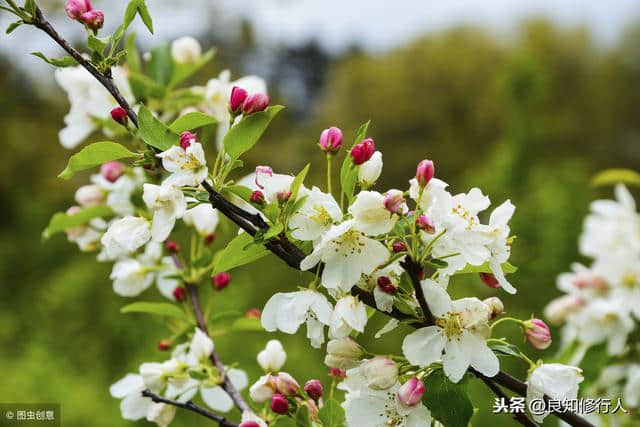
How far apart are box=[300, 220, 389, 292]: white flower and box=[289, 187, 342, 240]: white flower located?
0.06 ft

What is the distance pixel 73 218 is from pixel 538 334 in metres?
0.74

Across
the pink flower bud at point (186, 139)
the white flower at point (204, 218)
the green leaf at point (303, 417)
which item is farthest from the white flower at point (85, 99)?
the green leaf at point (303, 417)

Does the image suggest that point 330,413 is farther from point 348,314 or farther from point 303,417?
point 348,314

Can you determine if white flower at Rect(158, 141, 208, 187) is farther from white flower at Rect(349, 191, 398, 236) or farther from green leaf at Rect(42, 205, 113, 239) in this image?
green leaf at Rect(42, 205, 113, 239)

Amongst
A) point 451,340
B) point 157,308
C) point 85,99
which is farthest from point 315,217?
point 85,99

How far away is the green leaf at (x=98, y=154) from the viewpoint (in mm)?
669

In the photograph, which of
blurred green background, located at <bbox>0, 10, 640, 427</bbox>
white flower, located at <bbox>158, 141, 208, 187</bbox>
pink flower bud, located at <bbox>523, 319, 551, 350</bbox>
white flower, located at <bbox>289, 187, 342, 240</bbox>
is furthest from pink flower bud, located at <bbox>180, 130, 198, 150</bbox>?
blurred green background, located at <bbox>0, 10, 640, 427</bbox>

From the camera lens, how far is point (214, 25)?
10938 millimetres

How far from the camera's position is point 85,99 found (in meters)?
1.17

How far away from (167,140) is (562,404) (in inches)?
16.8

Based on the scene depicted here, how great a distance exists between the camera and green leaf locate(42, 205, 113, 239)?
111 centimetres

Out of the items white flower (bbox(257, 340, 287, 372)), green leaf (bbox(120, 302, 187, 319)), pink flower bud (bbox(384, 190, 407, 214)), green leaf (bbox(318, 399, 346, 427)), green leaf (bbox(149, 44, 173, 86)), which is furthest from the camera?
green leaf (bbox(149, 44, 173, 86))

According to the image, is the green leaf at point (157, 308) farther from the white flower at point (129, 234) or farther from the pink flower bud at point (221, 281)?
the white flower at point (129, 234)

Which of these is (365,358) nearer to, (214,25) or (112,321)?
(112,321)
